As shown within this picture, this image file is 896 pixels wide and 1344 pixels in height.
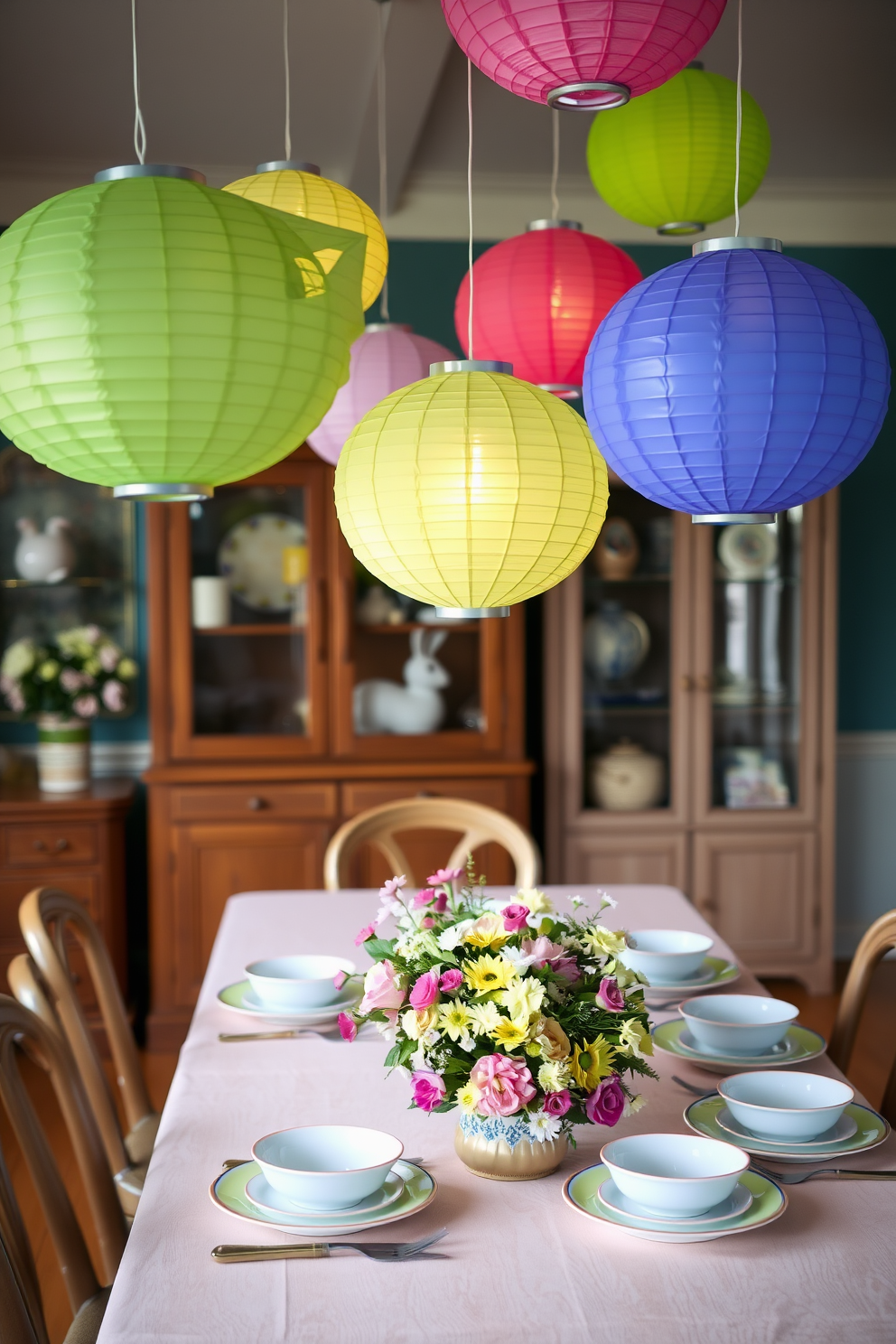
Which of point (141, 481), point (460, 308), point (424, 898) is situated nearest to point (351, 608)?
point (460, 308)

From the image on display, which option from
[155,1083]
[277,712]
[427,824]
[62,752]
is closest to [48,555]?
[62,752]

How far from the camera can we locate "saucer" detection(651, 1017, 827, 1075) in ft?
5.53

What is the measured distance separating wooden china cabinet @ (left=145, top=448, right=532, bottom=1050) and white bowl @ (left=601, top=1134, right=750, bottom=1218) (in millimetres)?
2370

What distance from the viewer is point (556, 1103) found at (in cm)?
131

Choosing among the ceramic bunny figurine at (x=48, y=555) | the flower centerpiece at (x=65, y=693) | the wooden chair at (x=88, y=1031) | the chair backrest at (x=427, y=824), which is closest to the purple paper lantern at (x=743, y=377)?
the wooden chair at (x=88, y=1031)

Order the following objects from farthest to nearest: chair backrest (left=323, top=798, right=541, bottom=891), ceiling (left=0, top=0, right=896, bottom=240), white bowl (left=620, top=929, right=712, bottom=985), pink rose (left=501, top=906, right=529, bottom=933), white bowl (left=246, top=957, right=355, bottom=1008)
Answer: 1. ceiling (left=0, top=0, right=896, bottom=240)
2. chair backrest (left=323, top=798, right=541, bottom=891)
3. white bowl (left=620, top=929, right=712, bottom=985)
4. white bowl (left=246, top=957, right=355, bottom=1008)
5. pink rose (left=501, top=906, right=529, bottom=933)

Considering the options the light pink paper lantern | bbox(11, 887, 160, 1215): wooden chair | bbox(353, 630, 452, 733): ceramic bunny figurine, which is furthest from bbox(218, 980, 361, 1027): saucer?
bbox(353, 630, 452, 733): ceramic bunny figurine

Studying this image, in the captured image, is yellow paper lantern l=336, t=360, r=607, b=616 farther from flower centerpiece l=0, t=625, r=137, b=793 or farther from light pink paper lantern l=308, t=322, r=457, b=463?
flower centerpiece l=0, t=625, r=137, b=793

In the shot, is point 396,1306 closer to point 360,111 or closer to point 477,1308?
point 477,1308

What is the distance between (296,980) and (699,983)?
63 centimetres

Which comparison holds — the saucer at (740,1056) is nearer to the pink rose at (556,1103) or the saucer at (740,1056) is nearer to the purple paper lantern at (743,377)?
the pink rose at (556,1103)

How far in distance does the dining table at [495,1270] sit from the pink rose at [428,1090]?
99mm

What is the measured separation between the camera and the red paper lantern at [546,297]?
70.4 inches

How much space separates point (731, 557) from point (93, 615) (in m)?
2.06
